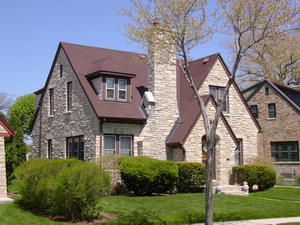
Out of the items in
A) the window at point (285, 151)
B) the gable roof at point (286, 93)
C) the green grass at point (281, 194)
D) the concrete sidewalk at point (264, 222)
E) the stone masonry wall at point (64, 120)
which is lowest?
the concrete sidewalk at point (264, 222)

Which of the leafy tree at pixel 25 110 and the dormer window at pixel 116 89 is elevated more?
the leafy tree at pixel 25 110

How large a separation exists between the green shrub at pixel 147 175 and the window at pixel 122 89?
4.96m

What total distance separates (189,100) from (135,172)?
22.2 feet

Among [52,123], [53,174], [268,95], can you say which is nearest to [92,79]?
[52,123]

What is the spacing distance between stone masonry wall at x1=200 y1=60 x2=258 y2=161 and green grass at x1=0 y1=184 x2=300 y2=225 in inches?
281

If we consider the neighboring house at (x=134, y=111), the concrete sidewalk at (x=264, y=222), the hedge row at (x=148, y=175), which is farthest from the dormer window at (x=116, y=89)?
the concrete sidewalk at (x=264, y=222)

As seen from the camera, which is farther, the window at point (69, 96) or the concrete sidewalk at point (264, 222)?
the window at point (69, 96)

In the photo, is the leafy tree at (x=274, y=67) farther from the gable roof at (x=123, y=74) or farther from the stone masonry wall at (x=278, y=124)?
the gable roof at (x=123, y=74)

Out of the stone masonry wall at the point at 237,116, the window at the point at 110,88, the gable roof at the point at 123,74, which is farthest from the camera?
the stone masonry wall at the point at 237,116

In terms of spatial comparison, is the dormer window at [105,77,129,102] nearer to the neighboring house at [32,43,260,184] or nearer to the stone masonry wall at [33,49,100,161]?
the neighboring house at [32,43,260,184]

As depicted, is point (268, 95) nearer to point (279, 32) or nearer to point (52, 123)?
point (52, 123)

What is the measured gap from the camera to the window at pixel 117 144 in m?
21.1

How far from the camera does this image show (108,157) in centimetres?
1886

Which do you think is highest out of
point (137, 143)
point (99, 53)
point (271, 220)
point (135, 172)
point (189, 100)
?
point (99, 53)
